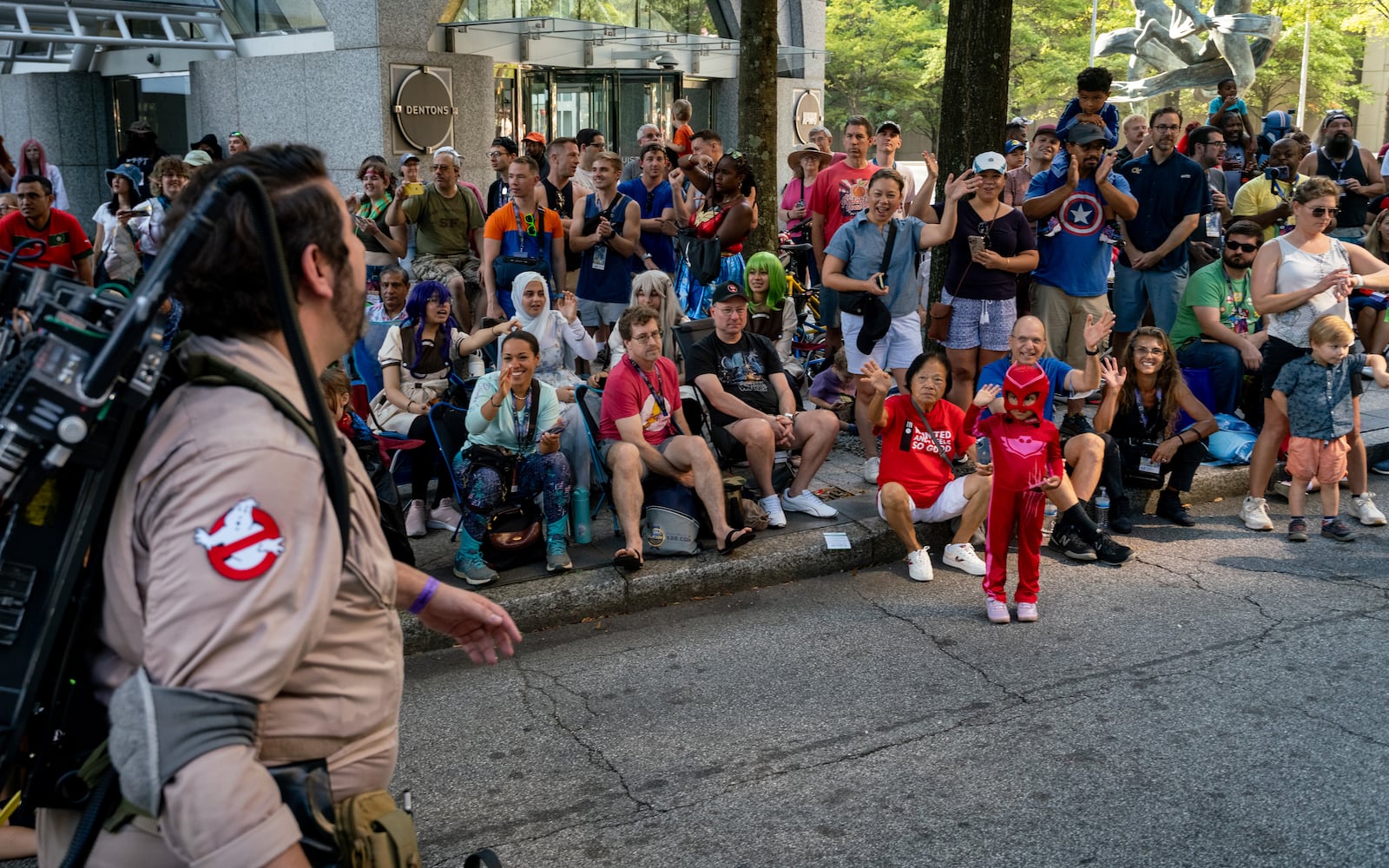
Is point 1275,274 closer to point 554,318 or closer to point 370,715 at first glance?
point 554,318

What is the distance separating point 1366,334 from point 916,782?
28.0 ft

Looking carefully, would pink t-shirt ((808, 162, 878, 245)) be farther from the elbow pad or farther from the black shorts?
the elbow pad

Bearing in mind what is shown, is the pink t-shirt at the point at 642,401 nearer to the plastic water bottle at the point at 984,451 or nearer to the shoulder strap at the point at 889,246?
the plastic water bottle at the point at 984,451

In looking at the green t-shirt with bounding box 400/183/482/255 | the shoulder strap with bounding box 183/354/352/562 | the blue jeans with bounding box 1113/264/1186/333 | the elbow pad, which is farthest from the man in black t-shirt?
the elbow pad

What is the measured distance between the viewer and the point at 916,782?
437 cm

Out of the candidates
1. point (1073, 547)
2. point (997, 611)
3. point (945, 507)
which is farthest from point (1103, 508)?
point (997, 611)

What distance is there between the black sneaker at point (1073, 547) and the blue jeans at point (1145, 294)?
3.11 m

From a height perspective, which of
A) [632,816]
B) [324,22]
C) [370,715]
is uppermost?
[324,22]

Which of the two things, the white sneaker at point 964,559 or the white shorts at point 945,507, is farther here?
the white shorts at point 945,507

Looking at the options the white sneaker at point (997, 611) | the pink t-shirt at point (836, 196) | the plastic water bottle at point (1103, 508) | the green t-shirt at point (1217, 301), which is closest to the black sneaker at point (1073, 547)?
the plastic water bottle at point (1103, 508)

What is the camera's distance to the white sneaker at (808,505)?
24.2 feet

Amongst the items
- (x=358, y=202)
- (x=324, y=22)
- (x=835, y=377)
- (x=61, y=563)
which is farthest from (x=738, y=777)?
(x=324, y=22)

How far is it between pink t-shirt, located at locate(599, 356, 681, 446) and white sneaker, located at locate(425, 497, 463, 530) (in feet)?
3.16

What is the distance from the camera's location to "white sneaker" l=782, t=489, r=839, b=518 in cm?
739
